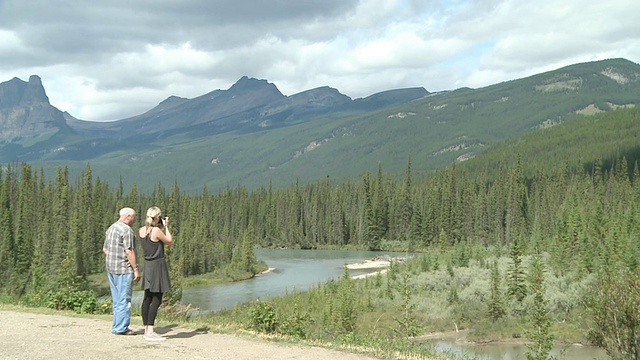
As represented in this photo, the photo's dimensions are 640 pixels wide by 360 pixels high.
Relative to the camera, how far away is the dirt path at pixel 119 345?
13.3m

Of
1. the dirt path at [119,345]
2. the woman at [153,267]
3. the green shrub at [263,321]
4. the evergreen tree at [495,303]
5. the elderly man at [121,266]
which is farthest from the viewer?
the evergreen tree at [495,303]

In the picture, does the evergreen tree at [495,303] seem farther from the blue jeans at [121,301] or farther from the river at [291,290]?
the blue jeans at [121,301]

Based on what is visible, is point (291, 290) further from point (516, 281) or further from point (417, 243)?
point (417, 243)

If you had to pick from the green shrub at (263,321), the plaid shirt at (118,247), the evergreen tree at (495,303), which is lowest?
the evergreen tree at (495,303)

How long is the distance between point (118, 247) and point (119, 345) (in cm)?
261

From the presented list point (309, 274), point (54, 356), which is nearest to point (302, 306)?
point (54, 356)

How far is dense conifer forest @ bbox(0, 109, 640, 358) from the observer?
Answer: 117ft

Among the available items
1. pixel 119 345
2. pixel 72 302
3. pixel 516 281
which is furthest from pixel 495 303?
pixel 119 345

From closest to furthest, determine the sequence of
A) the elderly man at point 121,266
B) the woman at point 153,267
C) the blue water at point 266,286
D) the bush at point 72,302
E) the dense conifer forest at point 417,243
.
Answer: the woman at point 153,267 → the elderly man at point 121,266 → the bush at point 72,302 → the dense conifer forest at point 417,243 → the blue water at point 266,286

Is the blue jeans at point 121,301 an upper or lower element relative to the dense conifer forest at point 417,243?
upper

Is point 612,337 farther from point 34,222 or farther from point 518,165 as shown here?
point 518,165

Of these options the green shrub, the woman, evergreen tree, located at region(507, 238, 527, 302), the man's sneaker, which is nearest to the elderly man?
the woman

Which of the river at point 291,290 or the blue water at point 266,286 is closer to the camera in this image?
the river at point 291,290

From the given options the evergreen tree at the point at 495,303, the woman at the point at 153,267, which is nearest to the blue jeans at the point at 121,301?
the woman at the point at 153,267
